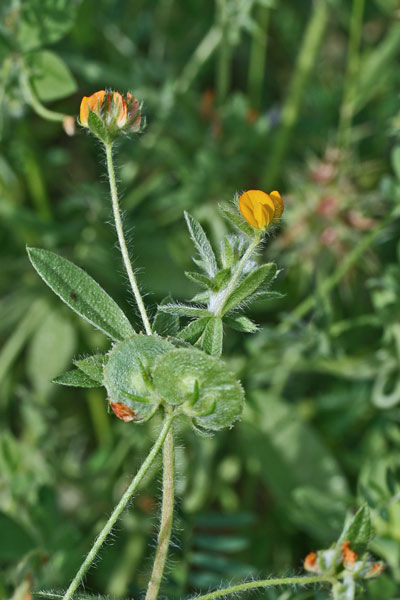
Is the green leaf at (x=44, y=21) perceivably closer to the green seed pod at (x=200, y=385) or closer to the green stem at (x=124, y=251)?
the green stem at (x=124, y=251)

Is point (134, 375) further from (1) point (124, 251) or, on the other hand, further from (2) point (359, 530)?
(2) point (359, 530)

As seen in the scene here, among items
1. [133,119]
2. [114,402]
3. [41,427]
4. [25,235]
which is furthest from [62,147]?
[114,402]

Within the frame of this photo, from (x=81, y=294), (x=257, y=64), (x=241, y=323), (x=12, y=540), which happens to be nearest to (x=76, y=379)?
(x=81, y=294)

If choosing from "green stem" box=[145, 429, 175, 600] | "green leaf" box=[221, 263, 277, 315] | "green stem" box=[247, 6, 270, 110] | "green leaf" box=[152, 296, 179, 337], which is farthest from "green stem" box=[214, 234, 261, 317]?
"green stem" box=[247, 6, 270, 110]

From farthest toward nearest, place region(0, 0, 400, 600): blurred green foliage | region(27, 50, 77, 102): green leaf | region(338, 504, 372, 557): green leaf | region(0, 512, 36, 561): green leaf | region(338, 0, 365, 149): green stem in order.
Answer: region(338, 0, 365, 149): green stem < region(0, 0, 400, 600): blurred green foliage < region(0, 512, 36, 561): green leaf < region(27, 50, 77, 102): green leaf < region(338, 504, 372, 557): green leaf

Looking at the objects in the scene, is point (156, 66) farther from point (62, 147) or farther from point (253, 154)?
point (62, 147)

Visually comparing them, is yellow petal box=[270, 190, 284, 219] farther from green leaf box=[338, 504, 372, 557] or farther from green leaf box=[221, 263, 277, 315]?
green leaf box=[338, 504, 372, 557]
